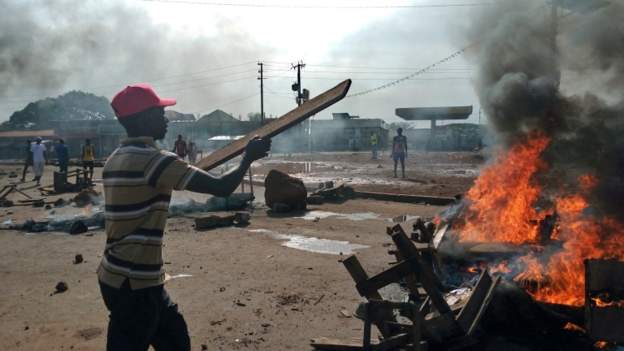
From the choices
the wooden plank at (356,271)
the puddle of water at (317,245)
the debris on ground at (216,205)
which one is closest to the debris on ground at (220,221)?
the puddle of water at (317,245)

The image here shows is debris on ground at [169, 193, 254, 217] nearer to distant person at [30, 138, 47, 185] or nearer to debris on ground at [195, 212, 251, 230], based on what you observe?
debris on ground at [195, 212, 251, 230]

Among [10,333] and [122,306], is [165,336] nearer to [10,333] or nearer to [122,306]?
[122,306]

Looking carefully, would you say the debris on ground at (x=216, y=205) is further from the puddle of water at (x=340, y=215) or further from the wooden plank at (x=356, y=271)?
the wooden plank at (x=356, y=271)

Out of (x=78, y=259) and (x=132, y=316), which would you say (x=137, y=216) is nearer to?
(x=132, y=316)

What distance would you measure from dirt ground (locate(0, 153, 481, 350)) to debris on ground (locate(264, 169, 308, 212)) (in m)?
0.72

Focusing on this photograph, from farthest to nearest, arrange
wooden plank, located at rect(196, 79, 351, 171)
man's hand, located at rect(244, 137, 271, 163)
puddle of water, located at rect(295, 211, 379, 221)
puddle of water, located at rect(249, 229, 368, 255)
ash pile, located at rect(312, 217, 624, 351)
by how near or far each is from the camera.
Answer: puddle of water, located at rect(295, 211, 379, 221) → puddle of water, located at rect(249, 229, 368, 255) → wooden plank, located at rect(196, 79, 351, 171) → ash pile, located at rect(312, 217, 624, 351) → man's hand, located at rect(244, 137, 271, 163)

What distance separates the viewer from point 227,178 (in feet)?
9.66

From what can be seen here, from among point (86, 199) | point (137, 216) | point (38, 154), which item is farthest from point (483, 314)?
point (38, 154)

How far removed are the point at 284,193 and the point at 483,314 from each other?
8.57 m

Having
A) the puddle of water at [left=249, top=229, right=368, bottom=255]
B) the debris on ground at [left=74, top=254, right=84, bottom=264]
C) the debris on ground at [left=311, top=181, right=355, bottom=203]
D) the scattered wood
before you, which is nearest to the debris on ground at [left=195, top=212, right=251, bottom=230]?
the puddle of water at [left=249, top=229, right=368, bottom=255]

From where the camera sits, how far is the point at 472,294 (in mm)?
3838

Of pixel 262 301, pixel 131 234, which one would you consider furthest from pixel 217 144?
pixel 131 234

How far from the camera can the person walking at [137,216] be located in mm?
→ 2697

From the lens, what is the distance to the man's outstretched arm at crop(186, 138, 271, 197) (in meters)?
2.79
